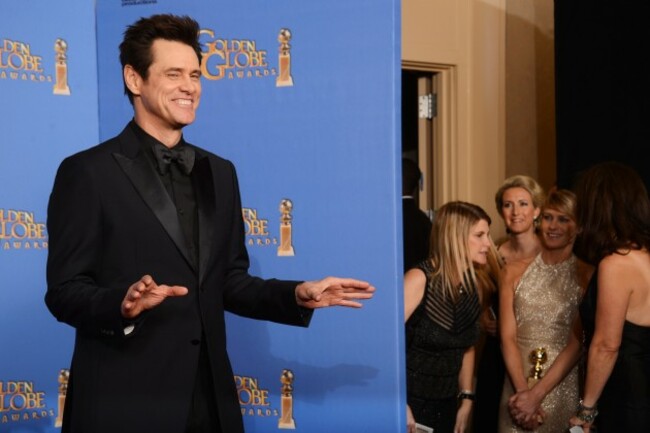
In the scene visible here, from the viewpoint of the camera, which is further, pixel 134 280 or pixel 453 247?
pixel 453 247

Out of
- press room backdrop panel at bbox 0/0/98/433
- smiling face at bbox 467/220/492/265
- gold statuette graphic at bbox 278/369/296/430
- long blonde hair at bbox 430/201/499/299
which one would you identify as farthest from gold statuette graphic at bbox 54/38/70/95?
smiling face at bbox 467/220/492/265

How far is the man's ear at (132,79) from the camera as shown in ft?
8.01

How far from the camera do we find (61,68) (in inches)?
135

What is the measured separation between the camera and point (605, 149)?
5180 millimetres

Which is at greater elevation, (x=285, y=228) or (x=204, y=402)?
(x=285, y=228)

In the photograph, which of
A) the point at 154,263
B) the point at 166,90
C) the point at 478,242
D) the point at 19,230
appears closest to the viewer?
the point at 154,263

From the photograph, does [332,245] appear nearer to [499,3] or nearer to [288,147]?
[288,147]

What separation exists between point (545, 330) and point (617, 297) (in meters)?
0.71

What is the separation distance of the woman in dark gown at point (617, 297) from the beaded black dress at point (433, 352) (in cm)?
54

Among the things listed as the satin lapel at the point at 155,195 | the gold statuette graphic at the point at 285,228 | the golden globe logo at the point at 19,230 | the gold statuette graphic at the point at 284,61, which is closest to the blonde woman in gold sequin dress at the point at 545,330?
the gold statuette graphic at the point at 285,228

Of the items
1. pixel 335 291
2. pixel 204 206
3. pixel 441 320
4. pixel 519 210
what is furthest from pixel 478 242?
pixel 204 206

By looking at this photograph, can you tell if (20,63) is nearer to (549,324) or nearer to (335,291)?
(335,291)

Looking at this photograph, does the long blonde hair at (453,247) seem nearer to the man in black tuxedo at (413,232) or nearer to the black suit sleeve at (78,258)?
A: the man in black tuxedo at (413,232)

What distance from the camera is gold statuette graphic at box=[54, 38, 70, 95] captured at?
3408 mm
